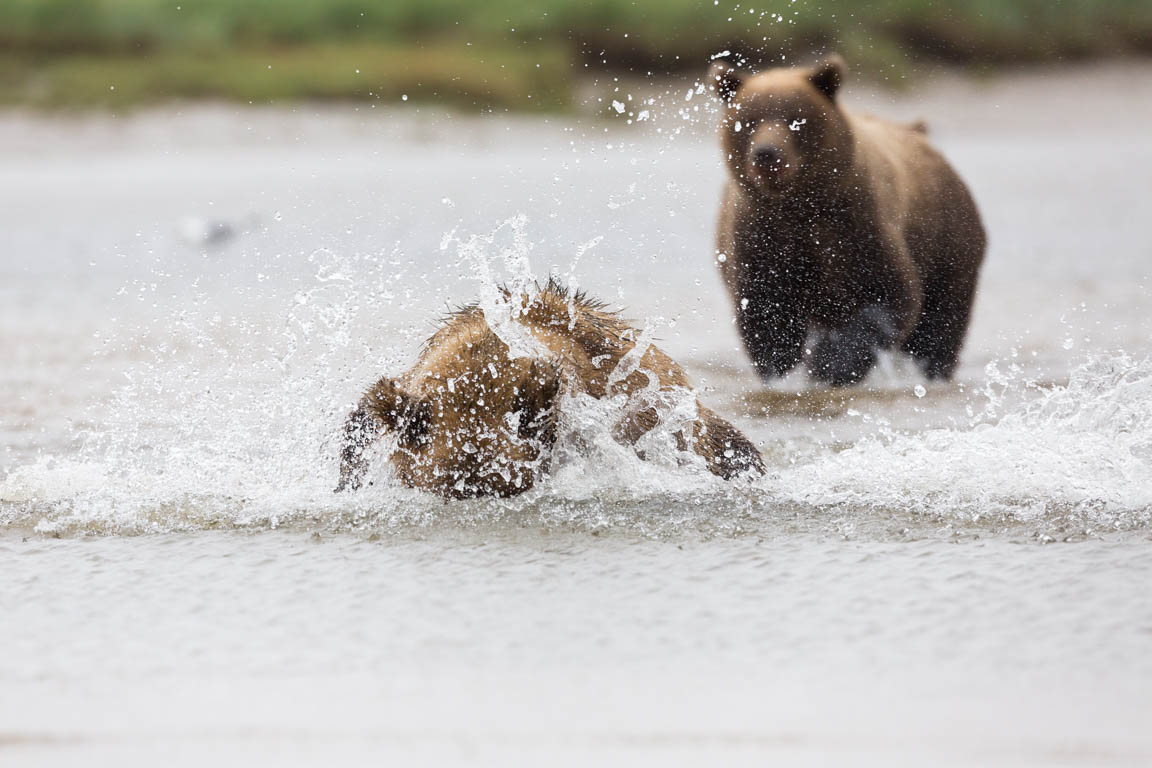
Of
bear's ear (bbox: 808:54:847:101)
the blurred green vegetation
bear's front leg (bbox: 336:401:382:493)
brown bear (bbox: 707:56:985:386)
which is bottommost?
bear's front leg (bbox: 336:401:382:493)

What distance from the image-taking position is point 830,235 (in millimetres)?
6660

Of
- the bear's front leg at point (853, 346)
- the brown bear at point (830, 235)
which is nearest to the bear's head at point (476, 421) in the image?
the brown bear at point (830, 235)

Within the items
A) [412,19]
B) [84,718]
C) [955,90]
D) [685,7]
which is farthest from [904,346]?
[412,19]

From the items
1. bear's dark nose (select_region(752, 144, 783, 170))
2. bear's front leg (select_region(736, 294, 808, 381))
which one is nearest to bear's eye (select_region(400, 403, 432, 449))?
bear's dark nose (select_region(752, 144, 783, 170))

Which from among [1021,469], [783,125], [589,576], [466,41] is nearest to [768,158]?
[783,125]

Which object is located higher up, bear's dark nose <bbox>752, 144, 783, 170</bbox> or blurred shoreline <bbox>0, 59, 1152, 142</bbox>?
blurred shoreline <bbox>0, 59, 1152, 142</bbox>

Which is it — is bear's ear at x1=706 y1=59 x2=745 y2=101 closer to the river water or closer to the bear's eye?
the river water

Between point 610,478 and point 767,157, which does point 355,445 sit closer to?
point 610,478

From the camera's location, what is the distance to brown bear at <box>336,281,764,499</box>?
13.7ft

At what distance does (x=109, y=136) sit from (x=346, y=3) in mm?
8043

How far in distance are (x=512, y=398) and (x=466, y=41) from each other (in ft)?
76.4

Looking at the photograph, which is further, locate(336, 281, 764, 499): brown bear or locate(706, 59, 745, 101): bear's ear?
locate(706, 59, 745, 101): bear's ear

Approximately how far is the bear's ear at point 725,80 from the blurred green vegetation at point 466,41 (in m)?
15.7

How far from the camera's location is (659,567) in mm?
3988
